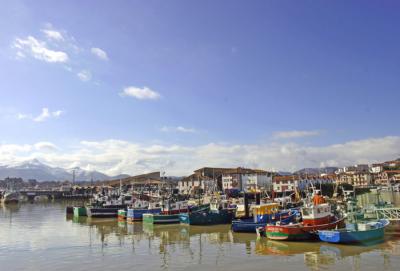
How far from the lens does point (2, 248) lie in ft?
109

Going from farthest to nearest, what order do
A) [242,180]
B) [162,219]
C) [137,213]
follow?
[242,180], [137,213], [162,219]

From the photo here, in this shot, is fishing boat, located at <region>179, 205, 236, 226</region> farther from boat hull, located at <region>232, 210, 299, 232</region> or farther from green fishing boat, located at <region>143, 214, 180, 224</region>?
boat hull, located at <region>232, 210, 299, 232</region>

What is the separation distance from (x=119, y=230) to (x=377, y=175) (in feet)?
435

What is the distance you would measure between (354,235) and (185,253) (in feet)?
42.8

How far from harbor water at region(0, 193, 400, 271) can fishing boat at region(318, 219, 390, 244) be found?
595 millimetres

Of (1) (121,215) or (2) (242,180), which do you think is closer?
(1) (121,215)

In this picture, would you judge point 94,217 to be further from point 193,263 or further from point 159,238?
point 193,263

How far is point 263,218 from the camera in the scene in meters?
39.4

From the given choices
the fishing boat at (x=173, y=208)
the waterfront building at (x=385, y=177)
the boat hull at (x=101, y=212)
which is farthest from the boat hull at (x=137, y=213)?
the waterfront building at (x=385, y=177)

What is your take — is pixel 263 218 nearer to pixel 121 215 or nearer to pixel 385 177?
pixel 121 215

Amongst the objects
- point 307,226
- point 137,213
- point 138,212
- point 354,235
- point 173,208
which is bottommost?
point 354,235

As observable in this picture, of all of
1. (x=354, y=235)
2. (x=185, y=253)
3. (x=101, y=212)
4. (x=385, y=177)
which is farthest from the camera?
(x=385, y=177)

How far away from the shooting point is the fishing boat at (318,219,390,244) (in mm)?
29422

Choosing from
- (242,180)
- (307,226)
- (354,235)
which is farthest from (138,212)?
(242,180)
